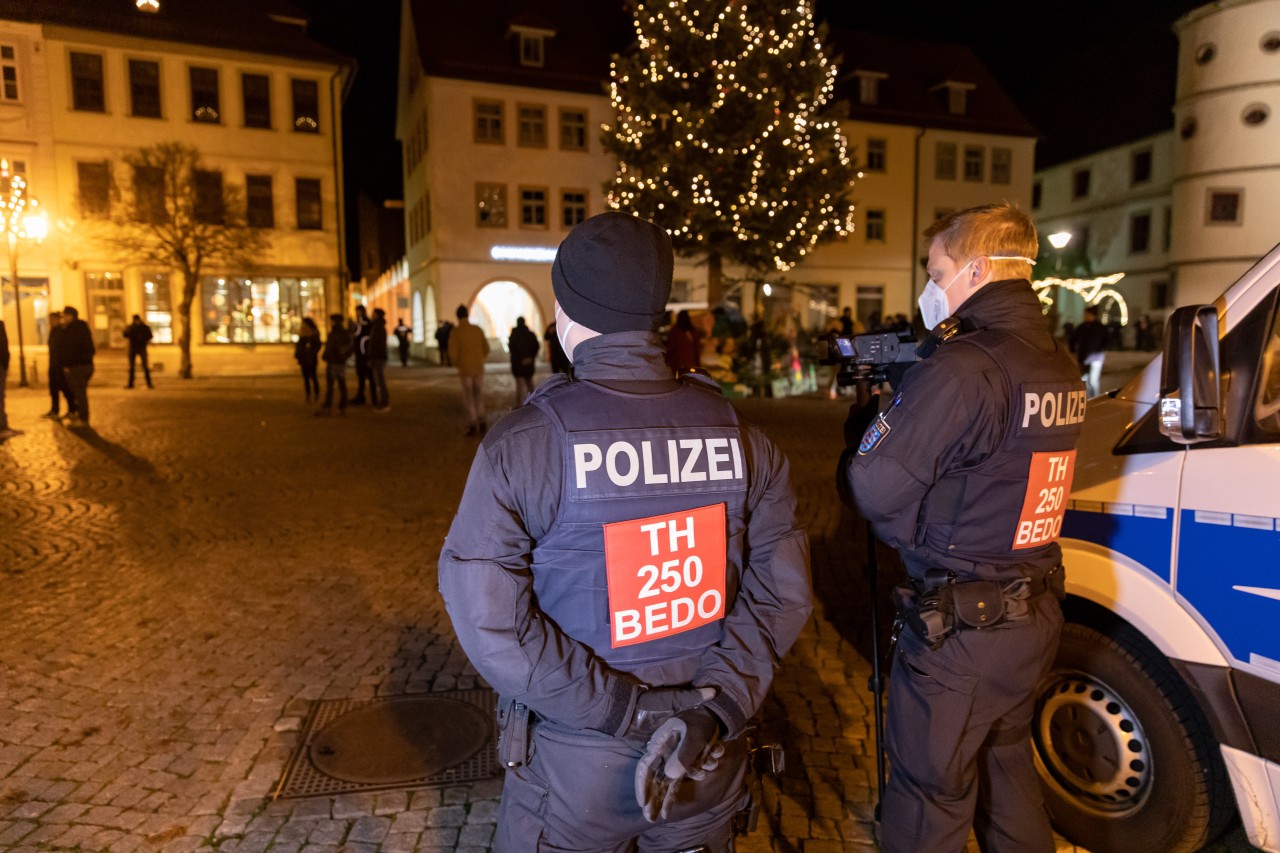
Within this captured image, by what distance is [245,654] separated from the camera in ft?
16.0

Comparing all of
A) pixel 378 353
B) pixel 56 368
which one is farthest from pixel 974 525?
pixel 56 368

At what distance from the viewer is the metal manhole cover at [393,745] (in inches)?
142

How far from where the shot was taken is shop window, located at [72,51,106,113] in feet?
91.4

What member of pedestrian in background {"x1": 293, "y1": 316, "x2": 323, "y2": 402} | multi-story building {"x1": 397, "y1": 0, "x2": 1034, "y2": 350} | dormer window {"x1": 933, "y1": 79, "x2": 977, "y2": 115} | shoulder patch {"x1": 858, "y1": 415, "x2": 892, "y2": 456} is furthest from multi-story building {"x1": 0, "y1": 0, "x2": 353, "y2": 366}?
shoulder patch {"x1": 858, "y1": 415, "x2": 892, "y2": 456}

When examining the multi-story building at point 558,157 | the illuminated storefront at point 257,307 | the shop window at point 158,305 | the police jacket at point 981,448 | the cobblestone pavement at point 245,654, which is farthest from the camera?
the multi-story building at point 558,157

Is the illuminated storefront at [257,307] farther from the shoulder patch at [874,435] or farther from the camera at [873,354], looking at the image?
the shoulder patch at [874,435]

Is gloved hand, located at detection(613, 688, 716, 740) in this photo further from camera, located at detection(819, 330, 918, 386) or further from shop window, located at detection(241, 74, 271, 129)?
shop window, located at detection(241, 74, 271, 129)

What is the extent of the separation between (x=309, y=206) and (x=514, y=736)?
3242cm

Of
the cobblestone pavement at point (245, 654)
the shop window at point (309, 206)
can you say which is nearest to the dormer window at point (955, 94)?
the shop window at point (309, 206)

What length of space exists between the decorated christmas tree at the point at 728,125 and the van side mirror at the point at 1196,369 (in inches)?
780

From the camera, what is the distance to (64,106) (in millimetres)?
27719

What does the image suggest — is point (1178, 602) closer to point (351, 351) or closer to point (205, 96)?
point (351, 351)

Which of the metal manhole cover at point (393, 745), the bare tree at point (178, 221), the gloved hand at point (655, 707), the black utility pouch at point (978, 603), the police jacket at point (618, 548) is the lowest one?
the metal manhole cover at point (393, 745)

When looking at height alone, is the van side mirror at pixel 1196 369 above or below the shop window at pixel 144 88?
below
